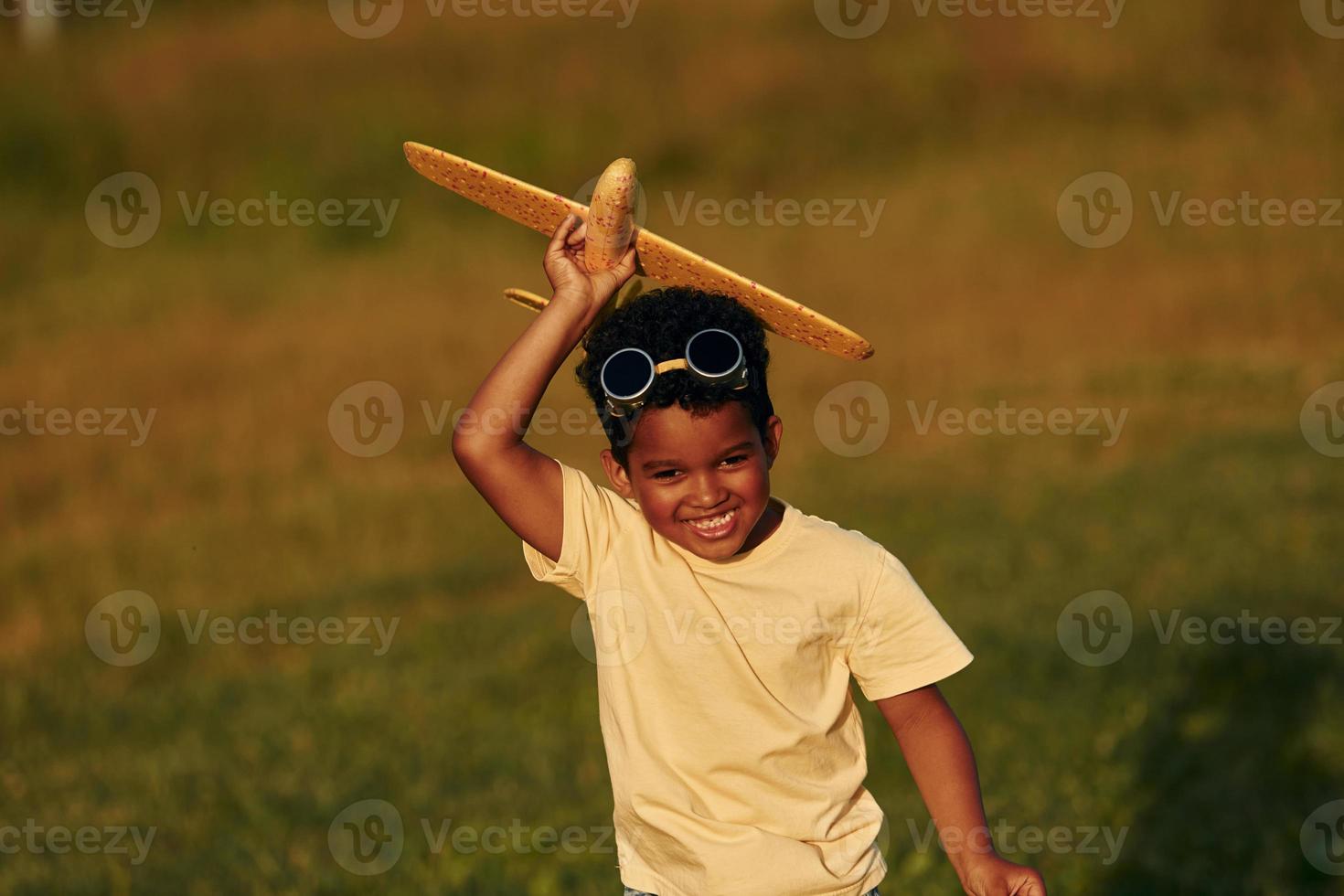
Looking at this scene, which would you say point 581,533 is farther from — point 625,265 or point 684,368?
point 625,265

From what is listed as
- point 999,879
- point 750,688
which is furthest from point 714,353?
point 999,879

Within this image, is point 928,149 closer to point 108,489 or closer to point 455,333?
point 455,333

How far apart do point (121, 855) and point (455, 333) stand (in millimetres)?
12063

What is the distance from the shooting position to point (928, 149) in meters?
23.0

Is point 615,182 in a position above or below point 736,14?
below

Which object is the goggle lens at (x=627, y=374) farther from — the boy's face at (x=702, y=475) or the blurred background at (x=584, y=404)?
the blurred background at (x=584, y=404)

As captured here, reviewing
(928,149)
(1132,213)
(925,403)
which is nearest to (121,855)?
(925,403)

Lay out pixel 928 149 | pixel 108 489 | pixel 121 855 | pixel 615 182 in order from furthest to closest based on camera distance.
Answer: pixel 928 149 < pixel 108 489 < pixel 121 855 < pixel 615 182

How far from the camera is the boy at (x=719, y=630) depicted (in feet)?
10.1

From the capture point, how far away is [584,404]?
1548 cm

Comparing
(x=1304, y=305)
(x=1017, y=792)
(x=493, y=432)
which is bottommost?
(x=1017, y=792)

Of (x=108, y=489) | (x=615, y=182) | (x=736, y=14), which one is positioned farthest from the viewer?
(x=736, y=14)

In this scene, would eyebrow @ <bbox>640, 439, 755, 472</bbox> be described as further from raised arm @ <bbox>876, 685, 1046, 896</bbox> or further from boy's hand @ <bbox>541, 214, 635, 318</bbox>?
raised arm @ <bbox>876, 685, 1046, 896</bbox>

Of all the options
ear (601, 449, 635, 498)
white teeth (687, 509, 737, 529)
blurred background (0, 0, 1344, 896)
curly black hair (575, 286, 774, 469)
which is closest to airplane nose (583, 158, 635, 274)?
curly black hair (575, 286, 774, 469)
